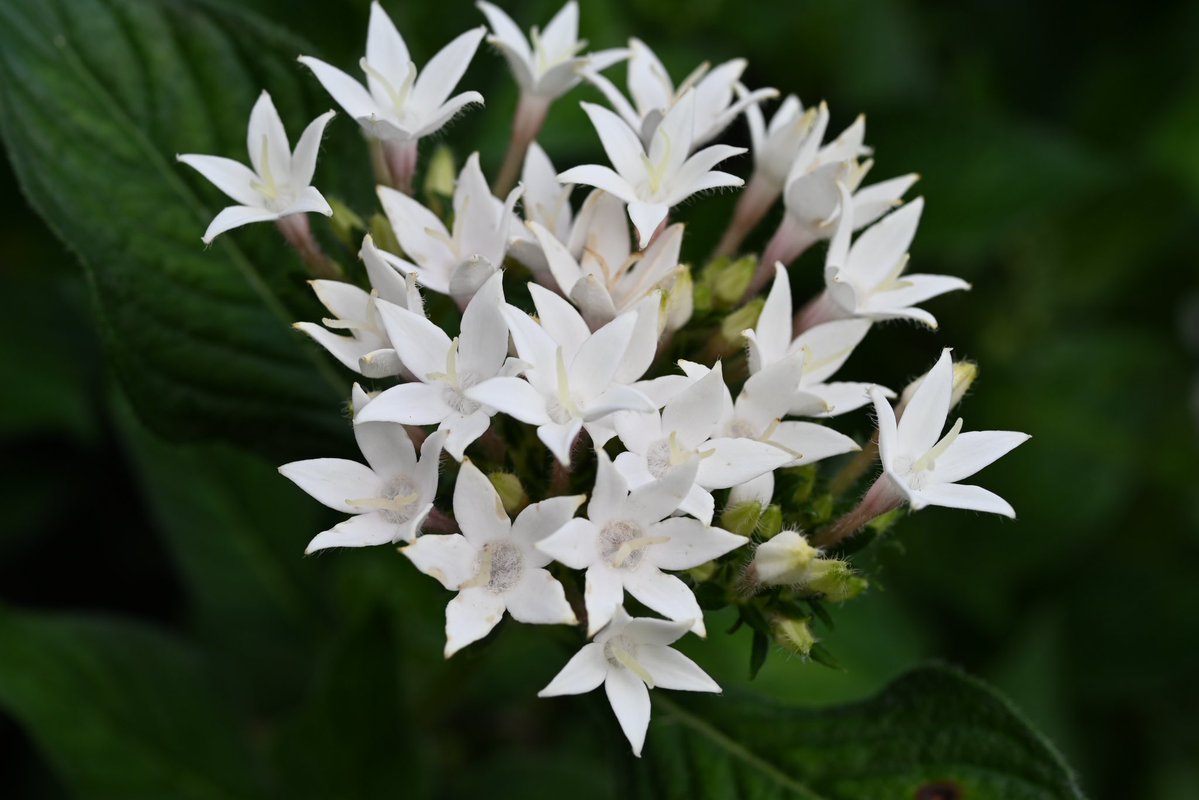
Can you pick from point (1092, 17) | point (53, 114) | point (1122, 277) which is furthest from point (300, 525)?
point (1092, 17)

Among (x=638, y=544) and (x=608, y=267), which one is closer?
(x=638, y=544)

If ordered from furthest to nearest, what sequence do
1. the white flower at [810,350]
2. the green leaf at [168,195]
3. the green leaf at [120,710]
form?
the green leaf at [120,710], the green leaf at [168,195], the white flower at [810,350]

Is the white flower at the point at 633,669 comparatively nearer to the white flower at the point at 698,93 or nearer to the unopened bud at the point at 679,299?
the unopened bud at the point at 679,299

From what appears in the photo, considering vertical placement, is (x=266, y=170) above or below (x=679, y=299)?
above

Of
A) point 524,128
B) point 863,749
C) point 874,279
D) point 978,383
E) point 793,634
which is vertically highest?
point 524,128

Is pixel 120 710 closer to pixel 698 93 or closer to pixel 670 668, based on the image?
pixel 670 668

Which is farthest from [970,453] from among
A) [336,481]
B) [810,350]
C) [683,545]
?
[336,481]

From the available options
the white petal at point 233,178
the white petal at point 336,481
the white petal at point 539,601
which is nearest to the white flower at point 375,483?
the white petal at point 336,481

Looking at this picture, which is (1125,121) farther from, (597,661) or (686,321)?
(597,661)
